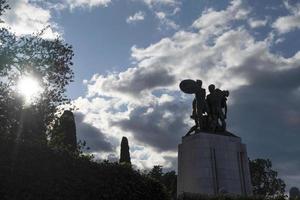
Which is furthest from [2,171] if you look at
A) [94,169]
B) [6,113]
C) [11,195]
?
[6,113]

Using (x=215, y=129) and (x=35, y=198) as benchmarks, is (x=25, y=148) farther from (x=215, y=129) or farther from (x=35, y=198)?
(x=215, y=129)

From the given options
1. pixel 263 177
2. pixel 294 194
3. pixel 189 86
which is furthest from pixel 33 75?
pixel 263 177

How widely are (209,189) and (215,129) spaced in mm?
3773

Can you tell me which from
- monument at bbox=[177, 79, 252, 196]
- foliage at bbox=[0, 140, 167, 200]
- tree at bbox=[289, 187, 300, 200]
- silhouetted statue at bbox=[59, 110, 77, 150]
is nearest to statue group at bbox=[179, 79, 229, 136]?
monument at bbox=[177, 79, 252, 196]

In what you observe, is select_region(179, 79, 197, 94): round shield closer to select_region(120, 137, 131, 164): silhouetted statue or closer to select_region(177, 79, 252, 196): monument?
select_region(177, 79, 252, 196): monument

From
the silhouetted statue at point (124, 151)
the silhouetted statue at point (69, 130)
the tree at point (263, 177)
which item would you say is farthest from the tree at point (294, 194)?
the silhouetted statue at point (69, 130)

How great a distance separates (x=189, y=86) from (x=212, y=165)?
189 inches

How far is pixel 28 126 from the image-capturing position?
23.3 m

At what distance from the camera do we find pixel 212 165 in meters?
21.8

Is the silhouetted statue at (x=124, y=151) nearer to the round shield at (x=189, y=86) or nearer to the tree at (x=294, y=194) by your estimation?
the tree at (x=294, y=194)

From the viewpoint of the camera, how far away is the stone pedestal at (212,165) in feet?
70.0

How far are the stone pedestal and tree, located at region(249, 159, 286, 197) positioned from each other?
158 ft

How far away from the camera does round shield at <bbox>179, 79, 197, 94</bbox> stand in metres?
23.7

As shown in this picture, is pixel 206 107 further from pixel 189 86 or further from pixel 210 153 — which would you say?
pixel 210 153
